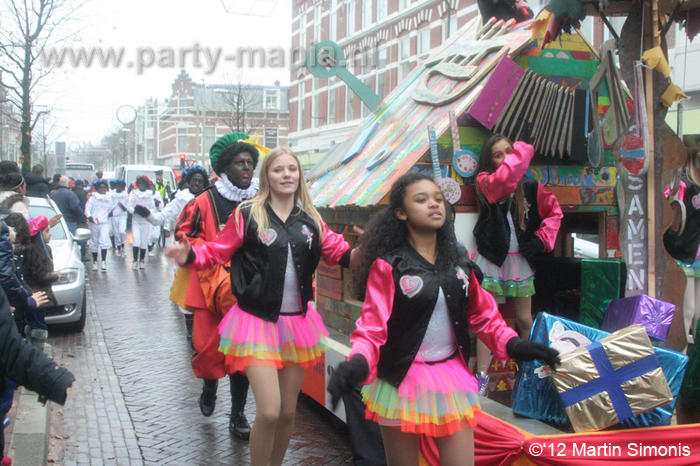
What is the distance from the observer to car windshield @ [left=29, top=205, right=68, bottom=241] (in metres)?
9.34

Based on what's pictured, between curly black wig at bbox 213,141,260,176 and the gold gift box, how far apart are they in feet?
8.54

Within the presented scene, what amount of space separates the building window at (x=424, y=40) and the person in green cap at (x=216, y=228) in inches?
887

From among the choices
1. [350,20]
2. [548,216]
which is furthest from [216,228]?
[350,20]

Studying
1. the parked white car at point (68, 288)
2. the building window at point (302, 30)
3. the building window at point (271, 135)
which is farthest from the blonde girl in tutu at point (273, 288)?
the building window at point (271, 135)

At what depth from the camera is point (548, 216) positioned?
15.1 feet

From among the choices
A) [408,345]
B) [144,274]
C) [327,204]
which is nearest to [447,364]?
[408,345]

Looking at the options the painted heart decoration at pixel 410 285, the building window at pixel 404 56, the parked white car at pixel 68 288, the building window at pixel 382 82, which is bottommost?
the parked white car at pixel 68 288

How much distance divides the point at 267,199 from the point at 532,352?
175 centimetres

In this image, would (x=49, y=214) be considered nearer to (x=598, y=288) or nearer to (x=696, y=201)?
(x=598, y=288)

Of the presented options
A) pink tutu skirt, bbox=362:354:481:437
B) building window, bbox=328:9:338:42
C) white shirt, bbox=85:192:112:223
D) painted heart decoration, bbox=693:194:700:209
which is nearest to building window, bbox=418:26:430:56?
building window, bbox=328:9:338:42

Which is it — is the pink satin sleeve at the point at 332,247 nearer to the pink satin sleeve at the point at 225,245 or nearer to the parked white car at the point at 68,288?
the pink satin sleeve at the point at 225,245

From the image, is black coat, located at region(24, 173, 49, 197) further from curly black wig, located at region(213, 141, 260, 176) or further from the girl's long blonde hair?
the girl's long blonde hair

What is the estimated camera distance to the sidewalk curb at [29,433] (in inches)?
165

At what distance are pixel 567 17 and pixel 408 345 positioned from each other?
2.04 meters
